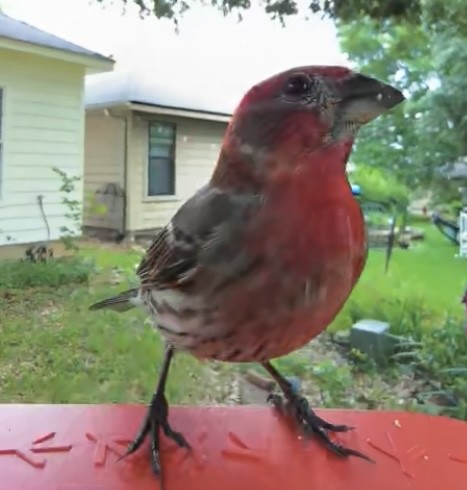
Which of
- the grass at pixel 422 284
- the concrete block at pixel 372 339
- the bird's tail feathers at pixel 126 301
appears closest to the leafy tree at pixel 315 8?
the grass at pixel 422 284

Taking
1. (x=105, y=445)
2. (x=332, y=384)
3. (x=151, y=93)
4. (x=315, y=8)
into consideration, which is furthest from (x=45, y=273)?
(x=105, y=445)

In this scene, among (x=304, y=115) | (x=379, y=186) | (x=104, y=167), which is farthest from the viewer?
(x=104, y=167)

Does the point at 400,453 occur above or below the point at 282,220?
below

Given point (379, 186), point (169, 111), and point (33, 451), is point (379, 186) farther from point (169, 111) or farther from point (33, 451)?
point (33, 451)

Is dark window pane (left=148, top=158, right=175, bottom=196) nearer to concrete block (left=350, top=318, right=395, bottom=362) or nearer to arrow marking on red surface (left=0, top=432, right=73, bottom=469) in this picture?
concrete block (left=350, top=318, right=395, bottom=362)

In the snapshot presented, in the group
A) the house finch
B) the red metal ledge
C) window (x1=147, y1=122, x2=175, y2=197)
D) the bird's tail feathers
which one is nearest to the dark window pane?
window (x1=147, y1=122, x2=175, y2=197)

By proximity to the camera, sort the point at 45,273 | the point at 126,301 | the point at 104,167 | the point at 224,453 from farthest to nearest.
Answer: the point at 104,167 < the point at 45,273 < the point at 126,301 < the point at 224,453

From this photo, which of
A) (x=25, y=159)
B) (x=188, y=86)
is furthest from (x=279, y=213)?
(x=25, y=159)
